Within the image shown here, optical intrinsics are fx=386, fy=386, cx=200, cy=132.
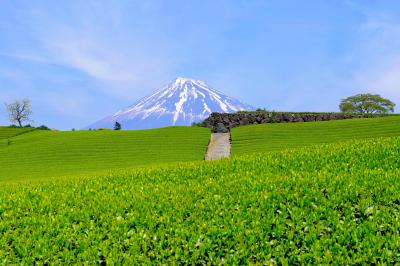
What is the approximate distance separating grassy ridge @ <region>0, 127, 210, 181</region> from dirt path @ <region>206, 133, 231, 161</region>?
0.68 m

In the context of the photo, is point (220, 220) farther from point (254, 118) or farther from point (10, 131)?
point (10, 131)

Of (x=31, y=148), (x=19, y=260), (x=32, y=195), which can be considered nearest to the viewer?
(x=19, y=260)

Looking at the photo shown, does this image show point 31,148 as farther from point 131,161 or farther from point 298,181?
point 298,181

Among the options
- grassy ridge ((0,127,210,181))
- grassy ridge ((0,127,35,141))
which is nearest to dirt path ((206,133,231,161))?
grassy ridge ((0,127,210,181))

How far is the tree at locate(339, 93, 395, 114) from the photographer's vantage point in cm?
9882

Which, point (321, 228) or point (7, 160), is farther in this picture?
point (7, 160)

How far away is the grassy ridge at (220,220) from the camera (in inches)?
288

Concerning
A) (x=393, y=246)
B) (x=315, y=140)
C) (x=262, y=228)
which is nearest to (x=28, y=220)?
(x=262, y=228)

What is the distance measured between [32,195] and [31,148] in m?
30.2

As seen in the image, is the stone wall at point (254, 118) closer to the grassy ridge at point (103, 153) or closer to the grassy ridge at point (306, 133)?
the grassy ridge at point (103, 153)

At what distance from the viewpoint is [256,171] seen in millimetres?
11688

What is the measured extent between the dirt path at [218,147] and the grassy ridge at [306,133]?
0.71 m

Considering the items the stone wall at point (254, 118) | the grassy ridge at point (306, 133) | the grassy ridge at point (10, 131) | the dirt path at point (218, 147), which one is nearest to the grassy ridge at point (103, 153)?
the dirt path at point (218, 147)

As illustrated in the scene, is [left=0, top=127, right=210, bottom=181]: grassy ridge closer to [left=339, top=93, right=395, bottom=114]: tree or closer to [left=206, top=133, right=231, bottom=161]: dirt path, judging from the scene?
[left=206, top=133, right=231, bottom=161]: dirt path
